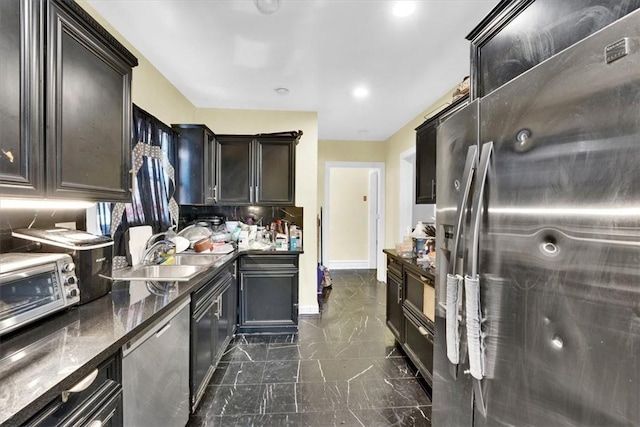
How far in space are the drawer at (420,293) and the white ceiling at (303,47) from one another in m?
1.76

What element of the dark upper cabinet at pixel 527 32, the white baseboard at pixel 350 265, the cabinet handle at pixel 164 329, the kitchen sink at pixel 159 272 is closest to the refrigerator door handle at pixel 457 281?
the dark upper cabinet at pixel 527 32

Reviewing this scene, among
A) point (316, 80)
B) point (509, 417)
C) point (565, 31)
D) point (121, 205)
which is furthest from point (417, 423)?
point (316, 80)

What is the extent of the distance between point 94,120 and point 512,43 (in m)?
1.79

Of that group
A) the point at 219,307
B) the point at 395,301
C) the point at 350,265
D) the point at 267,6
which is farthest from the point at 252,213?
the point at 350,265

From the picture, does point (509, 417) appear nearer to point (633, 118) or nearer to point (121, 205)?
point (633, 118)

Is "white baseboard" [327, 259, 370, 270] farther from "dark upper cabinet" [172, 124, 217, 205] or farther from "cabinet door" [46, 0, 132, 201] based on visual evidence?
"cabinet door" [46, 0, 132, 201]

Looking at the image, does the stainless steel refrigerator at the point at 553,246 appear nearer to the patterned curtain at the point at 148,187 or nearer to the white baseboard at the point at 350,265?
the patterned curtain at the point at 148,187

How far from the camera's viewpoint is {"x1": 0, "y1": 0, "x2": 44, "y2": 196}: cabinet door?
86 centimetres

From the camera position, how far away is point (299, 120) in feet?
11.2

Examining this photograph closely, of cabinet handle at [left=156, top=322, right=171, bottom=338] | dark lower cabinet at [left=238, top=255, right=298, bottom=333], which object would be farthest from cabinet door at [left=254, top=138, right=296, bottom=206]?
cabinet handle at [left=156, top=322, right=171, bottom=338]

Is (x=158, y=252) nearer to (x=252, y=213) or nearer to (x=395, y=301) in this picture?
(x=252, y=213)

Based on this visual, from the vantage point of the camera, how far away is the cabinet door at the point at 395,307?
2480 mm

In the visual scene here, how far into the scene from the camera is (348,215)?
6.07m

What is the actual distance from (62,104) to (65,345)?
0.91 meters
